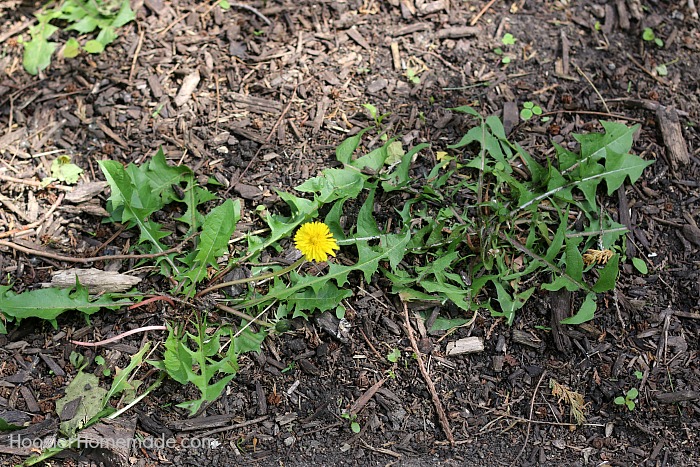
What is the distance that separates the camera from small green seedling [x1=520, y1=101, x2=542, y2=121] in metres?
3.27

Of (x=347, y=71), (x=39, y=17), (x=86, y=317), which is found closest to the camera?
(x=86, y=317)

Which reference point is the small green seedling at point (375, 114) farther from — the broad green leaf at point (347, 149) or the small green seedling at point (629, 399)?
the small green seedling at point (629, 399)

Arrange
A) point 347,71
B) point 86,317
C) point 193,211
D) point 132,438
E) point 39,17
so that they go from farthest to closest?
point 39,17
point 347,71
point 193,211
point 86,317
point 132,438

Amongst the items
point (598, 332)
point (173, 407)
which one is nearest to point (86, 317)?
Answer: point (173, 407)

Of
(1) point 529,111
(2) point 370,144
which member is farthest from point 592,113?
(2) point 370,144

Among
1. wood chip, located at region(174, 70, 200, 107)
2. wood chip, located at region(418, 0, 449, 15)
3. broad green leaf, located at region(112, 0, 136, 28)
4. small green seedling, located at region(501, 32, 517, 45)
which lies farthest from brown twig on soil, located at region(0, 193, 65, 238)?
small green seedling, located at region(501, 32, 517, 45)

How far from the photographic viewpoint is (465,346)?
2744 millimetres

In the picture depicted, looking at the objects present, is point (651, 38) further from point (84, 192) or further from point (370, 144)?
point (84, 192)

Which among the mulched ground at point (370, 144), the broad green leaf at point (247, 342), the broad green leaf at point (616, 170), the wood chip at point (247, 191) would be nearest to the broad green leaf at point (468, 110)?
the mulched ground at point (370, 144)

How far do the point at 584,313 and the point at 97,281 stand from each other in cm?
217

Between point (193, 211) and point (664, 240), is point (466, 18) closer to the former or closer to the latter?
point (664, 240)

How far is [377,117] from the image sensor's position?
10.6 ft

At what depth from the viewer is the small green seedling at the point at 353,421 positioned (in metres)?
2.57

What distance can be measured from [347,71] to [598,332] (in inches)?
72.9
